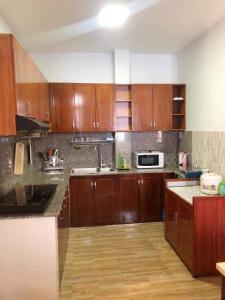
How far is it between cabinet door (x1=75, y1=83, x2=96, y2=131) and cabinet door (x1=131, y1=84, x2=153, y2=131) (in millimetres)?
669

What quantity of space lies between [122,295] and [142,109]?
2763mm

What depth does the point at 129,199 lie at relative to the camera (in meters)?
4.07

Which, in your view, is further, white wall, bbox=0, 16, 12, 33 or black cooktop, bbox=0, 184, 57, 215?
white wall, bbox=0, 16, 12, 33

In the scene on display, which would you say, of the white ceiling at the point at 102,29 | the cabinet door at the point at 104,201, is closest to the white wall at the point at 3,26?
the white ceiling at the point at 102,29

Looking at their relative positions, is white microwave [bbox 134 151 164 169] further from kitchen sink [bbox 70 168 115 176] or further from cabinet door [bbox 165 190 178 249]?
cabinet door [bbox 165 190 178 249]

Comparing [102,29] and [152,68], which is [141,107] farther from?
[102,29]

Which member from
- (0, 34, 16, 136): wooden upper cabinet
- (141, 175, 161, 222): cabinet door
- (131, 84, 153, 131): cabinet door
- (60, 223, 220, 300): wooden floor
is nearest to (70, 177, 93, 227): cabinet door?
(60, 223, 220, 300): wooden floor

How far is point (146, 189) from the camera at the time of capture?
13.4ft

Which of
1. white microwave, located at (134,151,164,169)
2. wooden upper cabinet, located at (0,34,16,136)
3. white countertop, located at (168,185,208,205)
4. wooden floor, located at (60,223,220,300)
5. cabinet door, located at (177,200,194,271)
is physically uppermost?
wooden upper cabinet, located at (0,34,16,136)

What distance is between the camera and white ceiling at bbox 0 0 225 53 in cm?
265

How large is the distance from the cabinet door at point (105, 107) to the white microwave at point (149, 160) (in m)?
0.69

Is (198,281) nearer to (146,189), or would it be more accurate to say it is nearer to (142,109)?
(146,189)

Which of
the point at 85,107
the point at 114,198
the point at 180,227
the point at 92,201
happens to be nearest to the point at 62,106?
the point at 85,107

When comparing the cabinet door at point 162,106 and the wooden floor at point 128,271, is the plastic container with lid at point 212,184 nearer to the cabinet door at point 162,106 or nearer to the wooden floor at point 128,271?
the wooden floor at point 128,271
